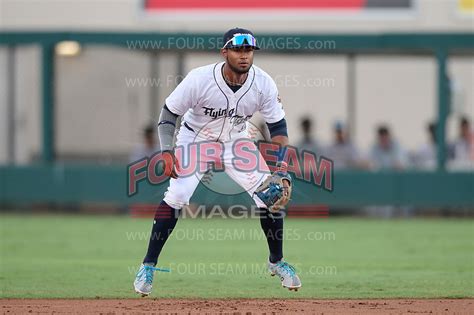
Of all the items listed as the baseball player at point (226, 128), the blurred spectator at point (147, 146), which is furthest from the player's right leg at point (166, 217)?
the blurred spectator at point (147, 146)

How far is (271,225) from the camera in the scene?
7.79m

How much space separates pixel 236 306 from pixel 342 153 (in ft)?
31.5

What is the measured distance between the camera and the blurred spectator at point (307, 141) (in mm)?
16469

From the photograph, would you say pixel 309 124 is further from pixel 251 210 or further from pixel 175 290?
pixel 175 290

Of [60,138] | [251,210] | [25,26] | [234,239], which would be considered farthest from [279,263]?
[25,26]

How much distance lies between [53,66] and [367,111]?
755cm

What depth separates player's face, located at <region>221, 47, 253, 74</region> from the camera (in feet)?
24.6

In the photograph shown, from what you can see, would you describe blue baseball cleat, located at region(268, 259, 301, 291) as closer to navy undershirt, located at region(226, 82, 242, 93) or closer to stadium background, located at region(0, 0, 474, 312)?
navy undershirt, located at region(226, 82, 242, 93)

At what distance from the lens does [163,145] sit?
7707 mm

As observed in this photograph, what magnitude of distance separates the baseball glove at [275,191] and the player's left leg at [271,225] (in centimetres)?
7

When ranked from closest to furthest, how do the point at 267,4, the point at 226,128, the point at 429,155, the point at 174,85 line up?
the point at 226,128 < the point at 429,155 < the point at 174,85 < the point at 267,4

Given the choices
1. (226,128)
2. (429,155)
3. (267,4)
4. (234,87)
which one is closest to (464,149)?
(429,155)

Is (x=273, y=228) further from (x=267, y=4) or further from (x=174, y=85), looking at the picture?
(x=267, y=4)

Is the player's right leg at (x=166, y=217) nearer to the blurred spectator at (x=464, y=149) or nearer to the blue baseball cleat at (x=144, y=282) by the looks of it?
the blue baseball cleat at (x=144, y=282)
